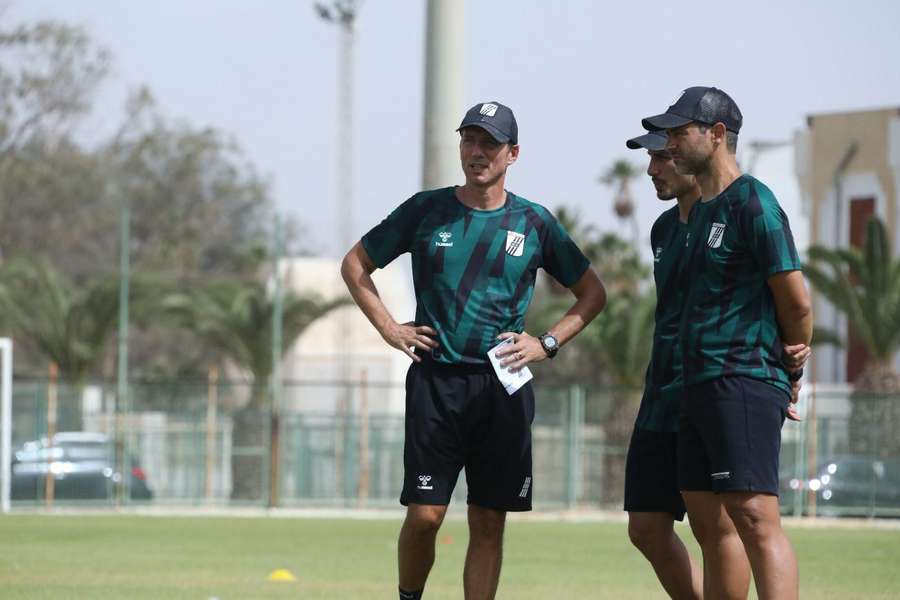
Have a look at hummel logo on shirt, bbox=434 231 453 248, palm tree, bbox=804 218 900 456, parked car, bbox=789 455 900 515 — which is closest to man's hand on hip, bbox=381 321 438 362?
hummel logo on shirt, bbox=434 231 453 248

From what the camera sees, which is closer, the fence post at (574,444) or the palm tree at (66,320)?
the fence post at (574,444)

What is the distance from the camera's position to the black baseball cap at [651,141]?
25.6 feet

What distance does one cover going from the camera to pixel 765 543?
6.67 meters

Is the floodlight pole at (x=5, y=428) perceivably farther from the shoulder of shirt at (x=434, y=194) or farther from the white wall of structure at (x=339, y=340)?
the shoulder of shirt at (x=434, y=194)

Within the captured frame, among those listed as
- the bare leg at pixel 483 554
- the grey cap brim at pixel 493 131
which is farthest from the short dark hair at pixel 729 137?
the bare leg at pixel 483 554

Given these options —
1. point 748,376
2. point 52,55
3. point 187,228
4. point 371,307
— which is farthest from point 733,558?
point 187,228

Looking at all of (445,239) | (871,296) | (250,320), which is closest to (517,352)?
(445,239)

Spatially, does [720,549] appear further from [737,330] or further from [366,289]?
[366,289]

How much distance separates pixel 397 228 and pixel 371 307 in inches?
16.6

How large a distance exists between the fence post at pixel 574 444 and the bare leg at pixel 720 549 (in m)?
26.0

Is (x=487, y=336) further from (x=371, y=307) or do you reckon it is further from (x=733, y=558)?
(x=733, y=558)

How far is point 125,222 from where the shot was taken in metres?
34.2

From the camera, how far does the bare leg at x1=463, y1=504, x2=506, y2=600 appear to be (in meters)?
7.85

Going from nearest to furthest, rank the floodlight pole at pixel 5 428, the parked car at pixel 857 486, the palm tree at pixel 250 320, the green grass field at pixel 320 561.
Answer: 1. the green grass field at pixel 320 561
2. the floodlight pole at pixel 5 428
3. the parked car at pixel 857 486
4. the palm tree at pixel 250 320
